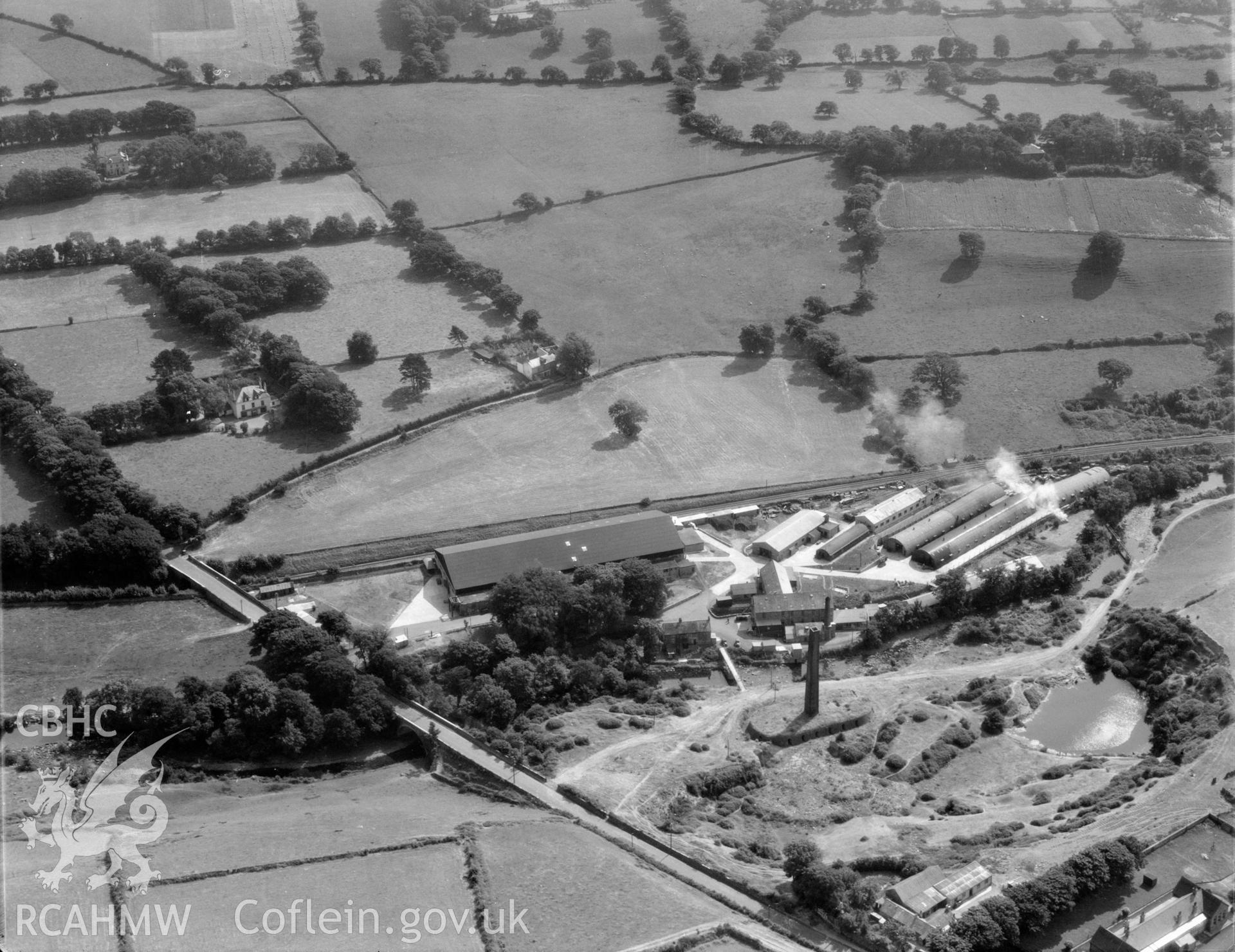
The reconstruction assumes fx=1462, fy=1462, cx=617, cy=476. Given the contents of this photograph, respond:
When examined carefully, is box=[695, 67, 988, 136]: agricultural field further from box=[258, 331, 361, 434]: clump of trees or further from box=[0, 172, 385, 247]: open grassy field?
box=[258, 331, 361, 434]: clump of trees

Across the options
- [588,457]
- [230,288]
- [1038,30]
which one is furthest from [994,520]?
[1038,30]

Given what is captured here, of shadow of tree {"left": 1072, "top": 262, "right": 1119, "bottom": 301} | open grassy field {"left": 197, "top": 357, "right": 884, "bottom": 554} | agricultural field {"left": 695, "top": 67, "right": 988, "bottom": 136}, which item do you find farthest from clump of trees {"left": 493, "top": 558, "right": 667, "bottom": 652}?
agricultural field {"left": 695, "top": 67, "right": 988, "bottom": 136}

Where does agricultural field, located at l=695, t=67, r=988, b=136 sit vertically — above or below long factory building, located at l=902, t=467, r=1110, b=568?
above

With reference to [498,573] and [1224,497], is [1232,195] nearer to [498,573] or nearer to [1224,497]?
[1224,497]

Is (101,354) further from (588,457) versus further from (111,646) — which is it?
(588,457)

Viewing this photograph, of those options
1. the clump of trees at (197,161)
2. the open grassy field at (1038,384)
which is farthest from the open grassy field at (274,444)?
the clump of trees at (197,161)

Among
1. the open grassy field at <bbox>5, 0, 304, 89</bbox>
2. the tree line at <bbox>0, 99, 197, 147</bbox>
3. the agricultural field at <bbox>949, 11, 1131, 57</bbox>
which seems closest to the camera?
the tree line at <bbox>0, 99, 197, 147</bbox>

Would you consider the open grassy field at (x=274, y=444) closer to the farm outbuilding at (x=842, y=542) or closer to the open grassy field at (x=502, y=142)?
the open grassy field at (x=502, y=142)
